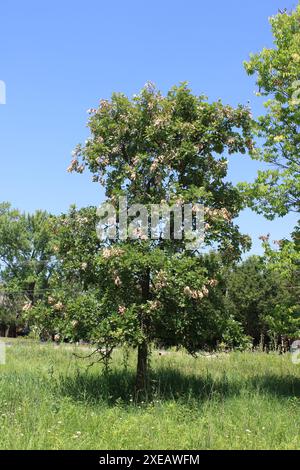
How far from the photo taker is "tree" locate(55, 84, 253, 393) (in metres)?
8.51

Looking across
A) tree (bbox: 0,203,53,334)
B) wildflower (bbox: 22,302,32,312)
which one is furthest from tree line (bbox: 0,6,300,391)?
tree (bbox: 0,203,53,334)

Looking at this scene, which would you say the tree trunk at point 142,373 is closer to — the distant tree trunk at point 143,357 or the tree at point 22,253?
the distant tree trunk at point 143,357

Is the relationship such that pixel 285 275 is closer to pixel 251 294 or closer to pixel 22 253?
pixel 251 294

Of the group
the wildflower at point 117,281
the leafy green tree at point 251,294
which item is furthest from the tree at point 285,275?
the leafy green tree at point 251,294

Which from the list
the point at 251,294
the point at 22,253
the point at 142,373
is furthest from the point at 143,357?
the point at 22,253

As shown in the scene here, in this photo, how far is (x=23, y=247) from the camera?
66.6 metres

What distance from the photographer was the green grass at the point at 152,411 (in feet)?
22.0

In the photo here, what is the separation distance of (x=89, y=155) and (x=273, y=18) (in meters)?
5.94

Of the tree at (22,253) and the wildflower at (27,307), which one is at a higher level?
the tree at (22,253)

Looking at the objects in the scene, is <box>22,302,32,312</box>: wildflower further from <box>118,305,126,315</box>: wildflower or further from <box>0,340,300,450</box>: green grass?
<box>118,305,126,315</box>: wildflower

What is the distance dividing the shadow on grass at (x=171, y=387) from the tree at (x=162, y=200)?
575mm

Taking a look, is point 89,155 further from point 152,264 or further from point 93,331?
point 93,331

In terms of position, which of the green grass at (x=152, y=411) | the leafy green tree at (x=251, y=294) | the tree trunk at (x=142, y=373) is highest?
the leafy green tree at (x=251, y=294)

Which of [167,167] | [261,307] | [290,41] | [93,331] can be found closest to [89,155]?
[167,167]
